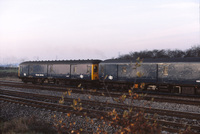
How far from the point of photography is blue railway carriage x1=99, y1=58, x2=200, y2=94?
14.7m

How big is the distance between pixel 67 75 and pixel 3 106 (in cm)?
1032

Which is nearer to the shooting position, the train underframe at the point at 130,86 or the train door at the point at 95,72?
the train underframe at the point at 130,86

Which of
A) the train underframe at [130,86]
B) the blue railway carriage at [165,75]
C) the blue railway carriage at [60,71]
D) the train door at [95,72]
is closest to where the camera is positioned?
the blue railway carriage at [165,75]

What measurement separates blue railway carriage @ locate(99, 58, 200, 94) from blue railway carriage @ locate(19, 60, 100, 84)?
111 inches

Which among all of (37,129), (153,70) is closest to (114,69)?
(153,70)

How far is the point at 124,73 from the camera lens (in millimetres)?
18109

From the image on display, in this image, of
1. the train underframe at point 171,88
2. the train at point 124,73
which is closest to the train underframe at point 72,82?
the train at point 124,73

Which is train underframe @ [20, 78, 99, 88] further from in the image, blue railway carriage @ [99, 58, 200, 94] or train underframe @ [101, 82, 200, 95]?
A: train underframe @ [101, 82, 200, 95]

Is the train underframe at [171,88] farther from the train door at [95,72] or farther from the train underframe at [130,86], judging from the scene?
the train door at [95,72]

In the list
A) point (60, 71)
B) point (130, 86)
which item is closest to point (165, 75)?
point (130, 86)

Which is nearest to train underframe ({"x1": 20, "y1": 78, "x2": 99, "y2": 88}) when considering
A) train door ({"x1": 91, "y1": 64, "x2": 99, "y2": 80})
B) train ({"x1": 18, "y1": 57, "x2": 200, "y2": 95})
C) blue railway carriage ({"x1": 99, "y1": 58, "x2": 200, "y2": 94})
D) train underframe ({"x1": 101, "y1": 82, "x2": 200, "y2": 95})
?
train ({"x1": 18, "y1": 57, "x2": 200, "y2": 95})

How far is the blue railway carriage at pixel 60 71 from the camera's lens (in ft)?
67.9

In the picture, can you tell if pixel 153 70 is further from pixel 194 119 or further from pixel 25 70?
pixel 25 70

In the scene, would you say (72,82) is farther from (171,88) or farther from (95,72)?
(171,88)
